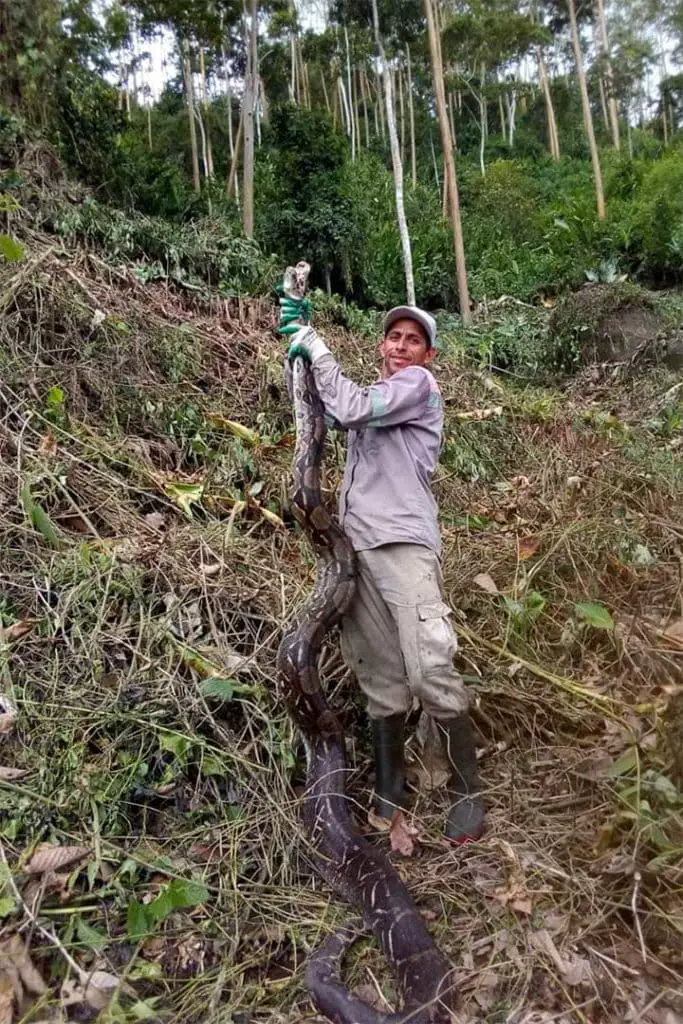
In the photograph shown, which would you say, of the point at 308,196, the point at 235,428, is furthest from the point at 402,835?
the point at 308,196

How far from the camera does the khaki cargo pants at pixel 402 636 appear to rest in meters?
2.78

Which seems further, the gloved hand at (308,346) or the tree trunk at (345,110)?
the tree trunk at (345,110)

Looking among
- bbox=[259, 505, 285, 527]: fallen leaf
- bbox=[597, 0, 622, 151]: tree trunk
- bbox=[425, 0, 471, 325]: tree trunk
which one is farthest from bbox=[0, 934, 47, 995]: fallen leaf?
bbox=[597, 0, 622, 151]: tree trunk

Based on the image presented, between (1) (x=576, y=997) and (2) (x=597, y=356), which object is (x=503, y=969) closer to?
(1) (x=576, y=997)

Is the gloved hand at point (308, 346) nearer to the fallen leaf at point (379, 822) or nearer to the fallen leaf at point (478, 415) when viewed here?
the fallen leaf at point (379, 822)

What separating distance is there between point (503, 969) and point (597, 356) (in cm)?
895

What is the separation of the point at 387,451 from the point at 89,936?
80.2 inches

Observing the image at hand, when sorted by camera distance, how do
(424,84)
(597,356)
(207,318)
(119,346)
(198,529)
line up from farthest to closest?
(424,84) < (597,356) < (207,318) < (119,346) < (198,529)

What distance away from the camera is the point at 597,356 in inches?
390

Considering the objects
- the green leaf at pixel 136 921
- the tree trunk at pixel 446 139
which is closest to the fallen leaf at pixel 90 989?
the green leaf at pixel 136 921

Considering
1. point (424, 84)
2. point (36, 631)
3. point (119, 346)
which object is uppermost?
point (424, 84)

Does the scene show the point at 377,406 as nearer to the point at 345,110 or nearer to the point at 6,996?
the point at 6,996

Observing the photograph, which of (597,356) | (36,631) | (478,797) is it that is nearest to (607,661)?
(478,797)

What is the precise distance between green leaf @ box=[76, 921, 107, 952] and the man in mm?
1133
